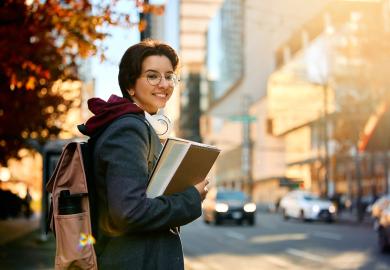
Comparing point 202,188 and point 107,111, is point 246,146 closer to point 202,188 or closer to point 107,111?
point 202,188

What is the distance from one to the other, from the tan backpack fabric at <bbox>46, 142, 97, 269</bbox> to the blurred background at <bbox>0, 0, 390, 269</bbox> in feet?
3.05

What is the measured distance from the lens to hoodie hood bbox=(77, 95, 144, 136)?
276 centimetres

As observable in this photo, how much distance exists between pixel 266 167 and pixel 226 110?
1502 inches

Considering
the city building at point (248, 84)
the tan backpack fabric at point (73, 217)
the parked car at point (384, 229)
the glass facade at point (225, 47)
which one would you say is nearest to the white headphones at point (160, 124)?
the tan backpack fabric at point (73, 217)

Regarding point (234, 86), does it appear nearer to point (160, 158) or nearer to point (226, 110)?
point (226, 110)

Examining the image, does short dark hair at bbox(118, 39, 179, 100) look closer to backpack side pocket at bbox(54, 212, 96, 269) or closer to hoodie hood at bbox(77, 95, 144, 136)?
hoodie hood at bbox(77, 95, 144, 136)

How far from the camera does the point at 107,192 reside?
105 inches

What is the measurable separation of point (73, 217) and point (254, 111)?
100 m

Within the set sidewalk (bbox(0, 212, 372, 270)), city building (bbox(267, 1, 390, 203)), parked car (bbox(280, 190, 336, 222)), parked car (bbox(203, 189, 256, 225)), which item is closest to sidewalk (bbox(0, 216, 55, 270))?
sidewalk (bbox(0, 212, 372, 270))

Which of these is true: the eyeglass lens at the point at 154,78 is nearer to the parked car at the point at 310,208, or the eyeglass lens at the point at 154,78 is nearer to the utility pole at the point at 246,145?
the parked car at the point at 310,208

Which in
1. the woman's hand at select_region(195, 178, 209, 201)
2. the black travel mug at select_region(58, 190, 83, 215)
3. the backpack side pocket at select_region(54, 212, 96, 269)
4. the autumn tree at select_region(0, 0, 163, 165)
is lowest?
the backpack side pocket at select_region(54, 212, 96, 269)

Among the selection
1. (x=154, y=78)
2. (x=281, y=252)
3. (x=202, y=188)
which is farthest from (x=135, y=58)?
(x=281, y=252)

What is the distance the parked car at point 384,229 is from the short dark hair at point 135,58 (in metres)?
14.5

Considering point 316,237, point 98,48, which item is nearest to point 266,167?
point 316,237
